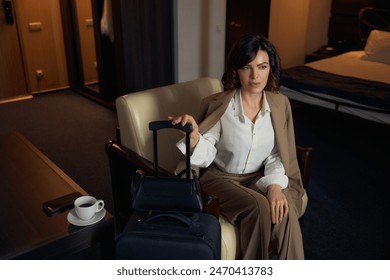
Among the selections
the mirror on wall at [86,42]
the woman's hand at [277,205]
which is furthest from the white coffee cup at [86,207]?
the mirror on wall at [86,42]

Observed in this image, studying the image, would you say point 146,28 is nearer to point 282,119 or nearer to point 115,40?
point 115,40

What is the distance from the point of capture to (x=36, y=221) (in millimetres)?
1271

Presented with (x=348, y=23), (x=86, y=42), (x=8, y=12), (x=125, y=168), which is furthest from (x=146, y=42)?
(x=348, y=23)

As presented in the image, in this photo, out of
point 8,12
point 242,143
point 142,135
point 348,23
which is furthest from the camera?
point 348,23

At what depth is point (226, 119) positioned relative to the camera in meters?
1.59

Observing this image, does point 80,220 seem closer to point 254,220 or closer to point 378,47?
point 254,220

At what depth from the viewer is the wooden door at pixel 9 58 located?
158 inches

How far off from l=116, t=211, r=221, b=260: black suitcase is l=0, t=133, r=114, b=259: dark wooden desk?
0.35 ft

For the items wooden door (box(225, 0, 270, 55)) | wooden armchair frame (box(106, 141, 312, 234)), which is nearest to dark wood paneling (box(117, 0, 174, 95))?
wooden door (box(225, 0, 270, 55))

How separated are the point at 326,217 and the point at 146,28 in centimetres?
219

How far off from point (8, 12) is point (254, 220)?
3585 mm

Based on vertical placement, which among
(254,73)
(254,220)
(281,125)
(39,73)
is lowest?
(39,73)

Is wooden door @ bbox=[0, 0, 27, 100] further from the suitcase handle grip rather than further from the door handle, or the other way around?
the suitcase handle grip

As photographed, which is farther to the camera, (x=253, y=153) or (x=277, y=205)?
(x=253, y=153)
